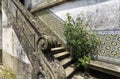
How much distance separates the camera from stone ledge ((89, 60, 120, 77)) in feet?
11.1

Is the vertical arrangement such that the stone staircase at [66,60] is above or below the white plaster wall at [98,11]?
below

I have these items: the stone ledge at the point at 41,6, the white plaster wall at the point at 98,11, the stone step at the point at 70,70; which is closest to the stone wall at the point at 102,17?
the white plaster wall at the point at 98,11

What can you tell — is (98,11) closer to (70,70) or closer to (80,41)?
(80,41)

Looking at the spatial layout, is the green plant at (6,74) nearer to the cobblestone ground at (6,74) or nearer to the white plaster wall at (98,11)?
the cobblestone ground at (6,74)

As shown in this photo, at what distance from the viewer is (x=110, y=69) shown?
342 centimetres

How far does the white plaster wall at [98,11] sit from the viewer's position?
367 centimetres

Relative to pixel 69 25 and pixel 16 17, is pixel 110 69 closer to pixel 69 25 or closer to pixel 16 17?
pixel 69 25

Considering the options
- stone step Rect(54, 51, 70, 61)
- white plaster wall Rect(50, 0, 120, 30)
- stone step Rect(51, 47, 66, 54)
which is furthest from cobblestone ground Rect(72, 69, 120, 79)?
white plaster wall Rect(50, 0, 120, 30)

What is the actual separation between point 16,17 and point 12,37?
74cm

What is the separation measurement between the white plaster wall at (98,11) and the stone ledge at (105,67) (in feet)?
3.28

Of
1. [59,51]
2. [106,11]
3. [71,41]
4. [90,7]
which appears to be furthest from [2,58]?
[106,11]

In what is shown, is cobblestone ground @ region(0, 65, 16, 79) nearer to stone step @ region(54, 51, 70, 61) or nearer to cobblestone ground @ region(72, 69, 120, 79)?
stone step @ region(54, 51, 70, 61)

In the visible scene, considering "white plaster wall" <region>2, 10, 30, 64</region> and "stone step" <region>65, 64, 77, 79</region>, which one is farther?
"white plaster wall" <region>2, 10, 30, 64</region>

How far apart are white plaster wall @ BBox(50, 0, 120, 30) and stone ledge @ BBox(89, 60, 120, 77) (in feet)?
3.28
